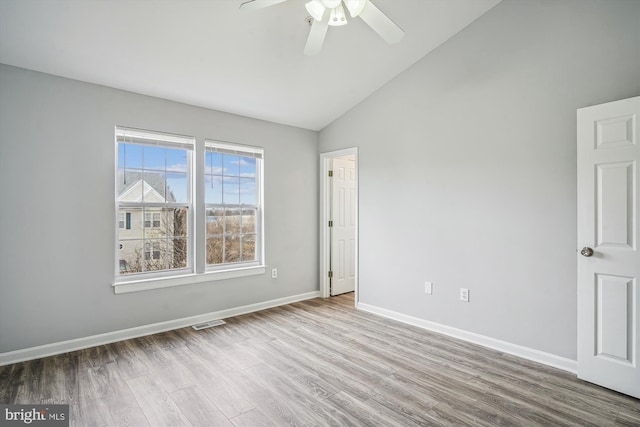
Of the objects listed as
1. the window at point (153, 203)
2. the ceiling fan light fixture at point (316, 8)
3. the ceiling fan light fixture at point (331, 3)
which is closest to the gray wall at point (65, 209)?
the window at point (153, 203)

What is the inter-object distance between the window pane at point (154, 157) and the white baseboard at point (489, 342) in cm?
304

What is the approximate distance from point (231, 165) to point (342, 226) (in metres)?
1.94

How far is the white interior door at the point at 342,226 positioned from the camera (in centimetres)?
503

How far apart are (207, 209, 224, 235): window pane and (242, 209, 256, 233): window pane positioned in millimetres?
304

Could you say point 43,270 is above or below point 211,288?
above

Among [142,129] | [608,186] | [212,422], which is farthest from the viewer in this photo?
[142,129]

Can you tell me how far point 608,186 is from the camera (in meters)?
2.39

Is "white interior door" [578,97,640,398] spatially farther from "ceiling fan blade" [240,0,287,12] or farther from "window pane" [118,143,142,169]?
"window pane" [118,143,142,169]

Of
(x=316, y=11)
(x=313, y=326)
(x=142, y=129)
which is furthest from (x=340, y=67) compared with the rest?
(x=313, y=326)

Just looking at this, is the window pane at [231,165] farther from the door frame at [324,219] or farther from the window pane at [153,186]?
the door frame at [324,219]

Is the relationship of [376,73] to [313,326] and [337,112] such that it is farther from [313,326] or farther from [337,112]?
[313,326]

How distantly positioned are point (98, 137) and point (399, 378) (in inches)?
136

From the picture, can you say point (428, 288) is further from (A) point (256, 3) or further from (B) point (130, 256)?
(B) point (130, 256)

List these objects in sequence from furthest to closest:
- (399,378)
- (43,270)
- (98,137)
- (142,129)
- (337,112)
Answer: (337,112) → (142,129) → (98,137) → (43,270) → (399,378)
